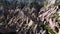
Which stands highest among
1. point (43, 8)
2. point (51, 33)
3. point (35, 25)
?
point (43, 8)

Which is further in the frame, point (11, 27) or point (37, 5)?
point (37, 5)

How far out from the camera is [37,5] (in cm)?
1556

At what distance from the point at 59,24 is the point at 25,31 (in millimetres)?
1618

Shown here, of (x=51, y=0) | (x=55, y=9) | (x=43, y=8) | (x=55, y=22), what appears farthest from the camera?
(x=51, y=0)

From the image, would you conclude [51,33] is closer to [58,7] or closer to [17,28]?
[17,28]

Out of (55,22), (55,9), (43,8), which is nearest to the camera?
(55,22)

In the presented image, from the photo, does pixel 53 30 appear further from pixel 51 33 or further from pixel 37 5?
pixel 37 5

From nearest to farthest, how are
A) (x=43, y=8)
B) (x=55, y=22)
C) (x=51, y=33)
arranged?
(x=51, y=33) < (x=55, y=22) < (x=43, y=8)

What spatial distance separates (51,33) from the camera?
9539mm

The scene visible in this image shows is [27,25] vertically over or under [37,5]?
under

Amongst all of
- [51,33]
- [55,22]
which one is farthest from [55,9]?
[51,33]

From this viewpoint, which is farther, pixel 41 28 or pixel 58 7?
pixel 58 7

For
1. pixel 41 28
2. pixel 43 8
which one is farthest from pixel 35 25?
pixel 43 8

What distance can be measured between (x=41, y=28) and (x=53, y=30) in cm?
56
